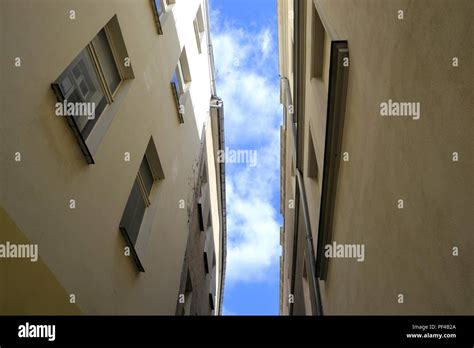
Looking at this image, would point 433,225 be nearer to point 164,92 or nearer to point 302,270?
point 164,92

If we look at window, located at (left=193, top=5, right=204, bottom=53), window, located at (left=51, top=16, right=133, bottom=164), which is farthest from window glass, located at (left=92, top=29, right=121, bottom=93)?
window, located at (left=193, top=5, right=204, bottom=53)

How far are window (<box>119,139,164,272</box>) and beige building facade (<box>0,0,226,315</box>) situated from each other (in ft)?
0.07

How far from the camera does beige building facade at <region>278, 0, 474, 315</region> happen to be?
8.61 feet

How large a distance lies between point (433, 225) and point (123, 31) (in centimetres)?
585

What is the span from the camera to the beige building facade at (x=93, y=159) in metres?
3.72

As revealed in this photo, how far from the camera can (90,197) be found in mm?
5387

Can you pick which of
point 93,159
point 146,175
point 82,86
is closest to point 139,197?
point 146,175

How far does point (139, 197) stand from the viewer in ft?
26.0

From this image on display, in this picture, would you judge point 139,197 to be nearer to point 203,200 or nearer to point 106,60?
point 106,60

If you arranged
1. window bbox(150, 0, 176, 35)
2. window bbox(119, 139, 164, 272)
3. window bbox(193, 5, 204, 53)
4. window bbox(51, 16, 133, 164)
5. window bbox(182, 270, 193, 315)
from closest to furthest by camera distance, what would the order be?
1. window bbox(51, 16, 133, 164)
2. window bbox(119, 139, 164, 272)
3. window bbox(150, 0, 176, 35)
4. window bbox(182, 270, 193, 315)
5. window bbox(193, 5, 204, 53)

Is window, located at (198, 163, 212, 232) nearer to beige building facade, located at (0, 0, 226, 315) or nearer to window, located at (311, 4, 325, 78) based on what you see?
beige building facade, located at (0, 0, 226, 315)

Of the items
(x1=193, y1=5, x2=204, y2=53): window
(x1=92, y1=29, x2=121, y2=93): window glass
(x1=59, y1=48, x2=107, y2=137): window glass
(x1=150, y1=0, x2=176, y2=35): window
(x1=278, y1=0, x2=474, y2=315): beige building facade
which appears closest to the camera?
(x1=278, y1=0, x2=474, y2=315): beige building facade

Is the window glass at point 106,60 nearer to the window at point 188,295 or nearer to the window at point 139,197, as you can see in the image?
the window at point 139,197
